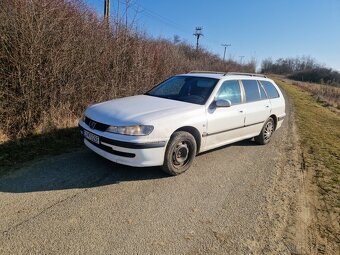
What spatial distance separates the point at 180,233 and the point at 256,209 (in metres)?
1.31

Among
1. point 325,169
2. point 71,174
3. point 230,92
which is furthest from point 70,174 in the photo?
point 325,169

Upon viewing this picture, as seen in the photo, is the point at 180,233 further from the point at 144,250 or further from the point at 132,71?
the point at 132,71

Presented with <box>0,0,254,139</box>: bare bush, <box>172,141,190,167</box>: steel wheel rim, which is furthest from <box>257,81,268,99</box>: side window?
<box>0,0,254,139</box>: bare bush

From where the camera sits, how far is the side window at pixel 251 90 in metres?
6.32

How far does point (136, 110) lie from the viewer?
15.3ft

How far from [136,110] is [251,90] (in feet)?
10.2

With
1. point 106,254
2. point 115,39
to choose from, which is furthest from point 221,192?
point 115,39

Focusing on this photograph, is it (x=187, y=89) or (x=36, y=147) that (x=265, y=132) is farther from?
(x=36, y=147)

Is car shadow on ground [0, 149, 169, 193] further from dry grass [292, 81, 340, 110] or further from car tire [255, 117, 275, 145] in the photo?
dry grass [292, 81, 340, 110]

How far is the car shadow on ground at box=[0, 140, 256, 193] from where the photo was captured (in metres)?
4.01

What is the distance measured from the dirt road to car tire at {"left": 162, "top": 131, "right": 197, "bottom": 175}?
7.0 inches

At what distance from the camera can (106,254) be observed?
279 cm

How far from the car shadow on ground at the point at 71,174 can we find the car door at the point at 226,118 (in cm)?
126

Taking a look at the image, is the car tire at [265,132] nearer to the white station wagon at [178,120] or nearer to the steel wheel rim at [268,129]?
the steel wheel rim at [268,129]
